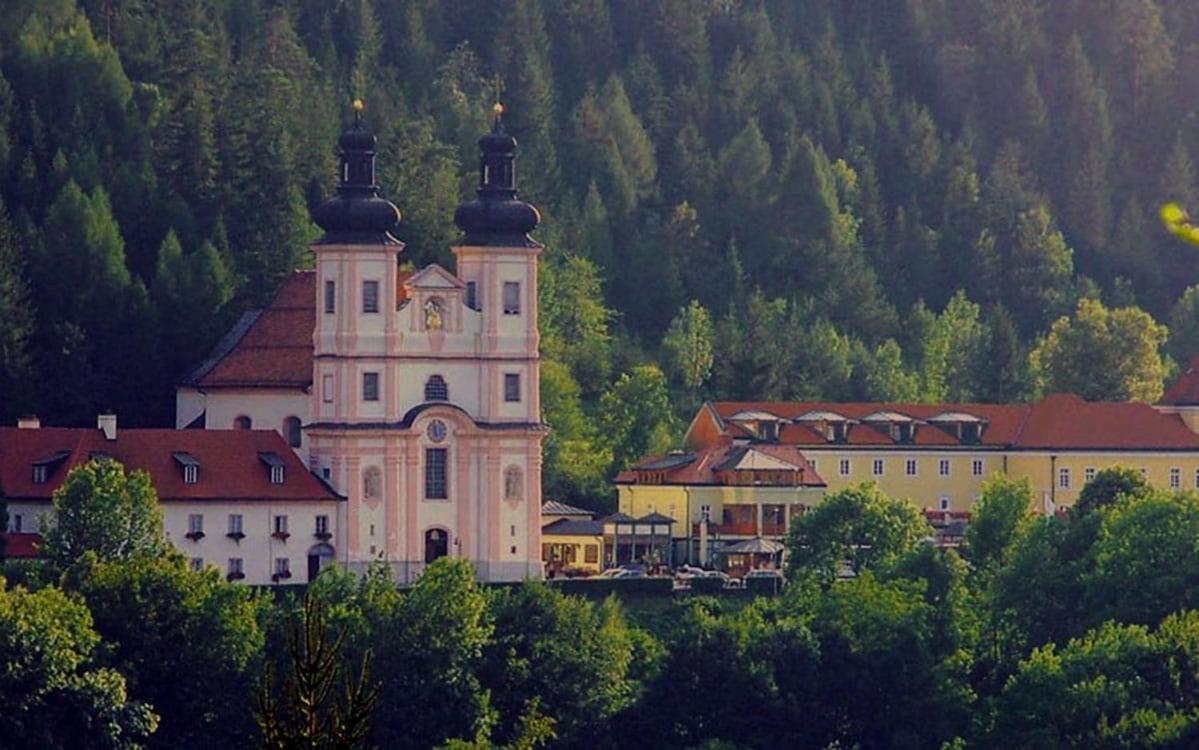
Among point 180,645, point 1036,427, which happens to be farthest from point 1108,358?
point 180,645

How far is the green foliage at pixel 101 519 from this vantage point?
87.6 m

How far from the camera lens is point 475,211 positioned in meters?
95.9

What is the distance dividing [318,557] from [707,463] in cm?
1476

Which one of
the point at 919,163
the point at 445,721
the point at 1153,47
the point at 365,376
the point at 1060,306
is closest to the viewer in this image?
the point at 445,721

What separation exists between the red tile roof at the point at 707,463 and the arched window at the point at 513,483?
9538mm

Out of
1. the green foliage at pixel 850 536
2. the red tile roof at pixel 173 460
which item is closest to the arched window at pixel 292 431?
the red tile roof at pixel 173 460

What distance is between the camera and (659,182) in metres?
143

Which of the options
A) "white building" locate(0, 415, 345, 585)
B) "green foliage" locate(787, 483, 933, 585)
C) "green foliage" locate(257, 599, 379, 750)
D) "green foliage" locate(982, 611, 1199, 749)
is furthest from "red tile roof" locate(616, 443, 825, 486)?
"green foliage" locate(257, 599, 379, 750)

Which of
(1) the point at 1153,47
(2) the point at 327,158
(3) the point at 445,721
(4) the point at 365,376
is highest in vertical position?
(1) the point at 1153,47

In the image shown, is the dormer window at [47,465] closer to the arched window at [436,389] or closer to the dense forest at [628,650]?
the dense forest at [628,650]

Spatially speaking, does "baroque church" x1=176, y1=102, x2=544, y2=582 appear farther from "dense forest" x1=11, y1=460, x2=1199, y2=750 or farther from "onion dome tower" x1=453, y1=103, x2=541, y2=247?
"dense forest" x1=11, y1=460, x2=1199, y2=750

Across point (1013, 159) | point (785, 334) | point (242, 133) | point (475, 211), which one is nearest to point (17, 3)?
point (242, 133)

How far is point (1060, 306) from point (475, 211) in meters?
49.9

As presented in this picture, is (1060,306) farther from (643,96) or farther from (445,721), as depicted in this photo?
(445,721)
